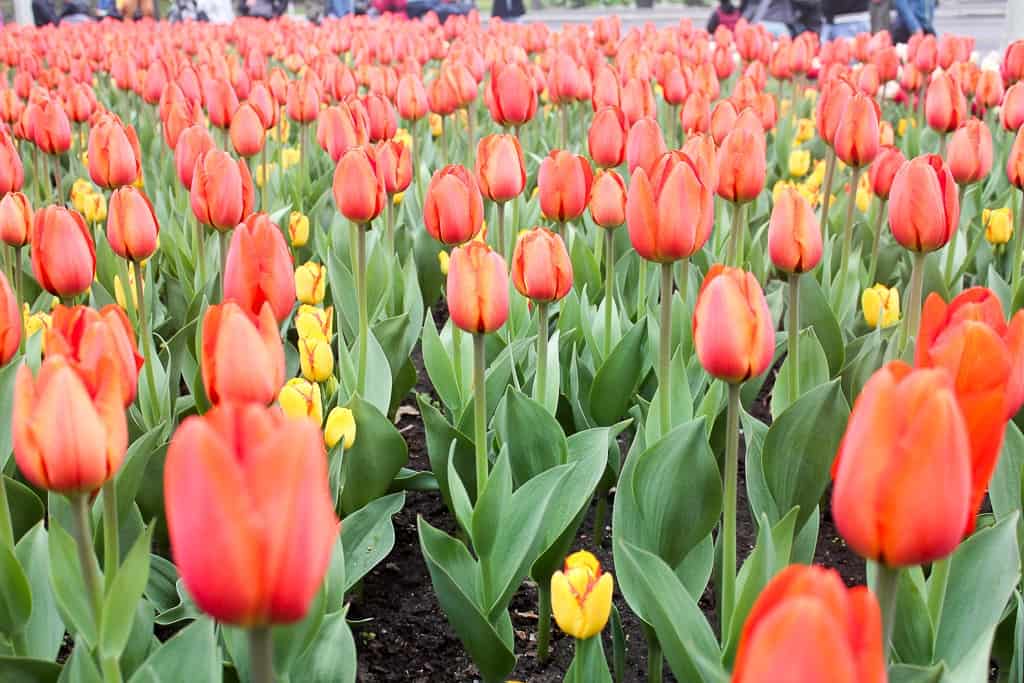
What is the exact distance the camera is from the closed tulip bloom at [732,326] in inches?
49.1

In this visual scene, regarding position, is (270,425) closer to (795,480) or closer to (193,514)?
(193,514)

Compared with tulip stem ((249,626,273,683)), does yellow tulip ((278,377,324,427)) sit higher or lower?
lower

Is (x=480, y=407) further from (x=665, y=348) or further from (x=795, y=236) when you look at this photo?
(x=795, y=236)

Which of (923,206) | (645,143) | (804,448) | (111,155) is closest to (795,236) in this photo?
(923,206)

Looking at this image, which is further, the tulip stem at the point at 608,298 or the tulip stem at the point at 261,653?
the tulip stem at the point at 608,298

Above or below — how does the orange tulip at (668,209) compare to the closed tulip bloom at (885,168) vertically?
above

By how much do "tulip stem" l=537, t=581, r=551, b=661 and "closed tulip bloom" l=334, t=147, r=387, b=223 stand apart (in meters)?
0.78

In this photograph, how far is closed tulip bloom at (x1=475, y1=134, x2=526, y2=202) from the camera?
234 centimetres

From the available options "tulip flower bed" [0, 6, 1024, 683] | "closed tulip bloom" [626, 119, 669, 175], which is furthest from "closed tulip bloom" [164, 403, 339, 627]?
"closed tulip bloom" [626, 119, 669, 175]

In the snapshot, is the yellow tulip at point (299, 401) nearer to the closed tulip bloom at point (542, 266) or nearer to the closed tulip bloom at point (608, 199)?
the closed tulip bloom at point (542, 266)

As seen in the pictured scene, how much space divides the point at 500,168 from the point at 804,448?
872 mm

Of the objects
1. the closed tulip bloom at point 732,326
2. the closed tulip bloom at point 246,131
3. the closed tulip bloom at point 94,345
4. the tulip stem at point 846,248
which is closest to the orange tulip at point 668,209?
the closed tulip bloom at point 732,326

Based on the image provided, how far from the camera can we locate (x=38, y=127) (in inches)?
120

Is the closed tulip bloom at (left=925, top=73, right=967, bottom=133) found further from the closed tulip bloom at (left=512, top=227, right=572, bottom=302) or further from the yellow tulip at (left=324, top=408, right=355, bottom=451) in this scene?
the yellow tulip at (left=324, top=408, right=355, bottom=451)
